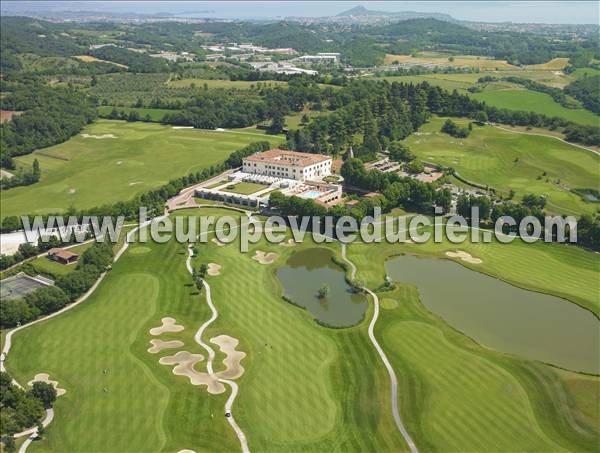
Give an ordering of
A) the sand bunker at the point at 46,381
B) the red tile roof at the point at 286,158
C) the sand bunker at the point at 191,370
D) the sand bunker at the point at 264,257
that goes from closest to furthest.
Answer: the sand bunker at the point at 46,381
the sand bunker at the point at 191,370
the sand bunker at the point at 264,257
the red tile roof at the point at 286,158

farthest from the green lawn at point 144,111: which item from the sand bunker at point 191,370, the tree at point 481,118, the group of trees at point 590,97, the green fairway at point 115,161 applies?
the group of trees at point 590,97

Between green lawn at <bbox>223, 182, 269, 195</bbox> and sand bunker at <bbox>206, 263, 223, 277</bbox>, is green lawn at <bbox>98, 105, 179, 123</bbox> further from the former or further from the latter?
sand bunker at <bbox>206, 263, 223, 277</bbox>

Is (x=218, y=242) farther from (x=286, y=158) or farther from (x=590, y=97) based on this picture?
(x=590, y=97)

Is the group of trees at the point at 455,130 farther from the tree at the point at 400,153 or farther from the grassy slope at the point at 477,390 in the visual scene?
the grassy slope at the point at 477,390

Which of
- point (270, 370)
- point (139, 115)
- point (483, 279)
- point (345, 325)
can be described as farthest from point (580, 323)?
point (139, 115)

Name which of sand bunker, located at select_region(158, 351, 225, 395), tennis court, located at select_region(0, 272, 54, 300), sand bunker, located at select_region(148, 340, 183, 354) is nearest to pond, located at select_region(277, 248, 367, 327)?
sand bunker, located at select_region(158, 351, 225, 395)
